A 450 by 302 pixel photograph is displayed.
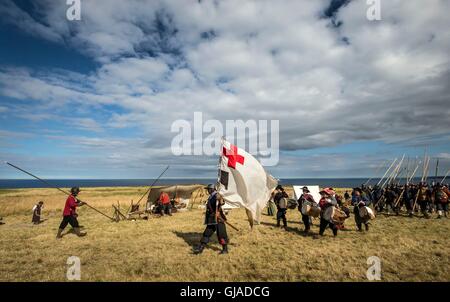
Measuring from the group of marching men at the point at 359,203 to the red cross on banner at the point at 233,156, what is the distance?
4302 millimetres

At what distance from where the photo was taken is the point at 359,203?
1377 centimetres

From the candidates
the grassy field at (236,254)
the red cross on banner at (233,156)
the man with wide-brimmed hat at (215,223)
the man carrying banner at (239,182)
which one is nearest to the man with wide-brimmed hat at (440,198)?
the grassy field at (236,254)

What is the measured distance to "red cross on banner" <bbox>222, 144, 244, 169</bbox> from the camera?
10.9 metres

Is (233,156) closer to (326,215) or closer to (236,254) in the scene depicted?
(236,254)

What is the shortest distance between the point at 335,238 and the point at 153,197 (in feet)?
53.1

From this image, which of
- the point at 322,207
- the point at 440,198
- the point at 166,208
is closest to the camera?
the point at 322,207

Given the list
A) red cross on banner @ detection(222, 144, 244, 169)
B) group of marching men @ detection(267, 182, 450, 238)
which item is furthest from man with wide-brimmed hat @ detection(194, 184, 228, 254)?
group of marching men @ detection(267, 182, 450, 238)

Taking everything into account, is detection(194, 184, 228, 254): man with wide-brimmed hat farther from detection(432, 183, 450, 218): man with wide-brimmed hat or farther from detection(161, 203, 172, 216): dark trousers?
detection(432, 183, 450, 218): man with wide-brimmed hat

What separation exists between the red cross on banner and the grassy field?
329cm

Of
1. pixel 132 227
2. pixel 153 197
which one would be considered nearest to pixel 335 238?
pixel 132 227

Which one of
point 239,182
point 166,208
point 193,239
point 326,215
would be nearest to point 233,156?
point 239,182

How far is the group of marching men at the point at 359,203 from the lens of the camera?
40.5ft

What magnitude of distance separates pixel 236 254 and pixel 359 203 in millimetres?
7611
